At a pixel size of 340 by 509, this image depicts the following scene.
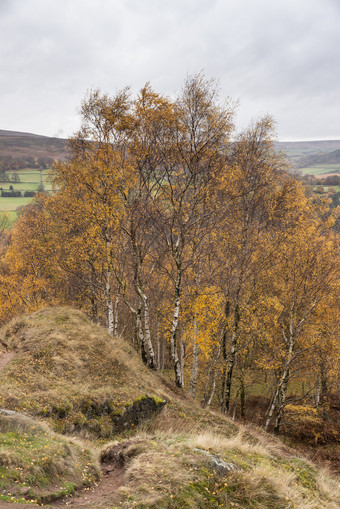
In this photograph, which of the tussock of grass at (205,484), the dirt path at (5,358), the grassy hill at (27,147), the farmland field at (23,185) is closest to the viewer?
the tussock of grass at (205,484)

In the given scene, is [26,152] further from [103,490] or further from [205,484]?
[205,484]

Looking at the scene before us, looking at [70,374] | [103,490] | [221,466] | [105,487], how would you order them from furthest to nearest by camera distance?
1. [70,374]
2. [221,466]
3. [105,487]
4. [103,490]

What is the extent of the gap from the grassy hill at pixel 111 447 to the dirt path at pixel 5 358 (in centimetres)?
7

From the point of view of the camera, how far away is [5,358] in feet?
46.0

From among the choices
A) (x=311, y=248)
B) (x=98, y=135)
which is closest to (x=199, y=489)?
(x=311, y=248)

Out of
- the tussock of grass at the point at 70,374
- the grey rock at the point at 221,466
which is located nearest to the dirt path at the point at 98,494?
the grey rock at the point at 221,466

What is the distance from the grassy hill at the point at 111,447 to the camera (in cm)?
664

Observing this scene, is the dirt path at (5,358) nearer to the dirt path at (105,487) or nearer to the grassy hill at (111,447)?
the grassy hill at (111,447)

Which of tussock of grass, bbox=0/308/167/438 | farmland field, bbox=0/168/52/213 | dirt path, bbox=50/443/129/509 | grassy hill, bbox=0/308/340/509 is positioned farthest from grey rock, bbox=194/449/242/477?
farmland field, bbox=0/168/52/213

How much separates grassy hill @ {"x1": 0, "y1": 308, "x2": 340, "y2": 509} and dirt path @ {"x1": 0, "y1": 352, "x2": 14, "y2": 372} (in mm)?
70

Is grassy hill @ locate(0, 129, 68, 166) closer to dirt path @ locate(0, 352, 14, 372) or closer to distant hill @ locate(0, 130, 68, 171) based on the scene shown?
distant hill @ locate(0, 130, 68, 171)

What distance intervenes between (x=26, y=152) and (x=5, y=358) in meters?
177

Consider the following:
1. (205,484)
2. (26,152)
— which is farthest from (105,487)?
(26,152)

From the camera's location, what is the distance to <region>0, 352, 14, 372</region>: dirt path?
13250 millimetres
